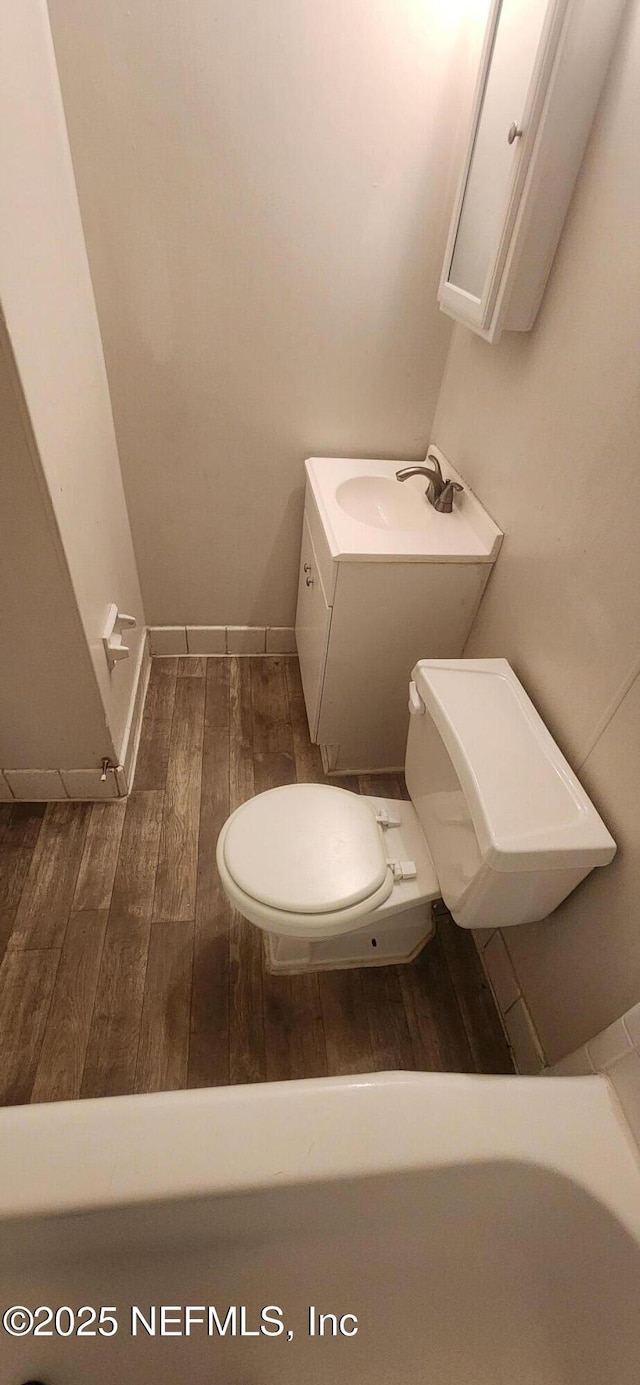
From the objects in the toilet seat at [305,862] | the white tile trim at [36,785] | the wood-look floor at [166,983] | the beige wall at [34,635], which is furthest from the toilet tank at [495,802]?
the white tile trim at [36,785]

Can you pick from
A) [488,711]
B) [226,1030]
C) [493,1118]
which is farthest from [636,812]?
[226,1030]

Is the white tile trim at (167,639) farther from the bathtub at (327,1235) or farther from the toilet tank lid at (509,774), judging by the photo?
the bathtub at (327,1235)

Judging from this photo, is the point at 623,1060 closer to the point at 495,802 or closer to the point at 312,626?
the point at 495,802

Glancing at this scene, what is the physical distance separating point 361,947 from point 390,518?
1.09m

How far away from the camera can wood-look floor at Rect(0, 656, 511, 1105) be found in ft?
3.89

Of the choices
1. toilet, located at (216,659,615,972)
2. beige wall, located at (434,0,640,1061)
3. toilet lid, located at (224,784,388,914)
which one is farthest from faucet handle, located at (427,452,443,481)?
toilet lid, located at (224,784,388,914)

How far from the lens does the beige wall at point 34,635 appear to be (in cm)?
101

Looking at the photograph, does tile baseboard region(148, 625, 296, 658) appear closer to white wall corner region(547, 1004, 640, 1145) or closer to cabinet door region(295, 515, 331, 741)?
cabinet door region(295, 515, 331, 741)

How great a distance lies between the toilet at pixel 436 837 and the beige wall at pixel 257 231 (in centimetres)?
92

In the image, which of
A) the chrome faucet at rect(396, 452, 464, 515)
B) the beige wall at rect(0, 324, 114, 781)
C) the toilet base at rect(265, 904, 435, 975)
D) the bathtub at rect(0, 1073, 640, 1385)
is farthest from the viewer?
the chrome faucet at rect(396, 452, 464, 515)

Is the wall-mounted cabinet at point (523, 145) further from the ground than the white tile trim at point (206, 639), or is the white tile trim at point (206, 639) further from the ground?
the wall-mounted cabinet at point (523, 145)

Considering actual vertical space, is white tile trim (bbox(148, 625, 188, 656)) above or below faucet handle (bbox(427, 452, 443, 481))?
below

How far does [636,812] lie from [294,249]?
4.67 feet

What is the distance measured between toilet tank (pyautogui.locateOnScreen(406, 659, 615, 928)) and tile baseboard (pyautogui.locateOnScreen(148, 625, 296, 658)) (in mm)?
1010
